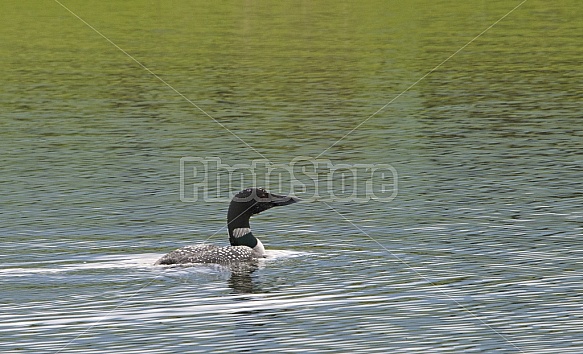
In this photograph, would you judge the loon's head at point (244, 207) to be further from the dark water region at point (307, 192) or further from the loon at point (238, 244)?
the dark water region at point (307, 192)

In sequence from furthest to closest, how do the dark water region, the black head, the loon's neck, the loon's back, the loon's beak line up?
the loon's beak
the black head
the loon's neck
the loon's back
the dark water region

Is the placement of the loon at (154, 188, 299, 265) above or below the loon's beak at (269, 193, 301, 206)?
below

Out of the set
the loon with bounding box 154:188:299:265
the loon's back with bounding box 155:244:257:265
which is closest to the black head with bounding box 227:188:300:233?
the loon with bounding box 154:188:299:265

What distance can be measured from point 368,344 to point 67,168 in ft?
40.6

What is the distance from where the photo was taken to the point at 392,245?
16531 mm

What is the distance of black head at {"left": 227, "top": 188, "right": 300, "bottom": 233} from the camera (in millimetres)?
16688

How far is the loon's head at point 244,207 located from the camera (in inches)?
653

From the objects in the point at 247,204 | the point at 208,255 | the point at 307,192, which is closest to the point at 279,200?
the point at 247,204

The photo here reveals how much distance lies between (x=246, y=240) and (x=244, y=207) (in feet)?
2.16

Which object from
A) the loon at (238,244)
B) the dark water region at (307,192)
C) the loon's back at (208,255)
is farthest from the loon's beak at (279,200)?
the loon's back at (208,255)

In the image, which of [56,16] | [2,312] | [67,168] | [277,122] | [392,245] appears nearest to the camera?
[2,312]

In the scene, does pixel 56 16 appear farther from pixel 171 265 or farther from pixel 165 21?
pixel 171 265

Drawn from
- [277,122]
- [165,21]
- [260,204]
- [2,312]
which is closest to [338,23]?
[165,21]

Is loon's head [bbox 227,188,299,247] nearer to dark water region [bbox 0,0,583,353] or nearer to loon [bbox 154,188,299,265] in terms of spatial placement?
loon [bbox 154,188,299,265]
